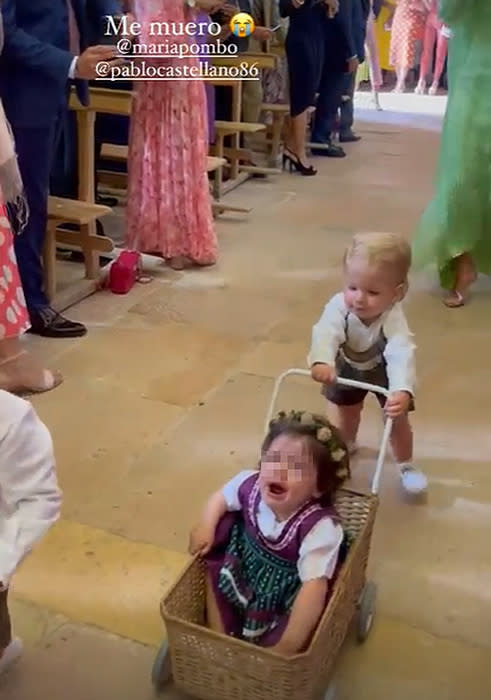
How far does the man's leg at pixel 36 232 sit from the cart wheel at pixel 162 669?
5.23 feet

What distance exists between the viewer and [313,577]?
1.57m

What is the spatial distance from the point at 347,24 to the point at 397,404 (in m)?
4.24

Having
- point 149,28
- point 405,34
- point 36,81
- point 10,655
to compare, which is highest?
point 149,28

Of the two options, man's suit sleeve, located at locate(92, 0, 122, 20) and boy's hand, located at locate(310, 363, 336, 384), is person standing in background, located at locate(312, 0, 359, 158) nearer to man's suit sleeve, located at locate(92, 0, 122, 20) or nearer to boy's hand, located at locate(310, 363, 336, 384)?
man's suit sleeve, located at locate(92, 0, 122, 20)

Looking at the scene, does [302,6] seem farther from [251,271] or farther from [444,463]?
[444,463]

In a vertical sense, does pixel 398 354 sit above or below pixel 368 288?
below

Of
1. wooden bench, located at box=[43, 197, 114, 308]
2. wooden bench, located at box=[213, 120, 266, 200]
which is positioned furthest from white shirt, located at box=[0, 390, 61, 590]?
wooden bench, located at box=[213, 120, 266, 200]

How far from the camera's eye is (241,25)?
16.1ft

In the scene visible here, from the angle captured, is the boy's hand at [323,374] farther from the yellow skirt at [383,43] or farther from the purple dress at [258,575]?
the yellow skirt at [383,43]

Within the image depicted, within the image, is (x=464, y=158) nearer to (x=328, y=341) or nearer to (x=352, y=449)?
(x=352, y=449)

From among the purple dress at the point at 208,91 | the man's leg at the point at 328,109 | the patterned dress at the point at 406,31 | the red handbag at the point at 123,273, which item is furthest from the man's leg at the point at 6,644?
the patterned dress at the point at 406,31

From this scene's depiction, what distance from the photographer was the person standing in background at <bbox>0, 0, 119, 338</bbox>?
272cm

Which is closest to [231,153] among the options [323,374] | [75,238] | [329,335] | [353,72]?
[353,72]

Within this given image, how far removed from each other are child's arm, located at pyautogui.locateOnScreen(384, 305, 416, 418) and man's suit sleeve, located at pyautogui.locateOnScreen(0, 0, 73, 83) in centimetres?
133
